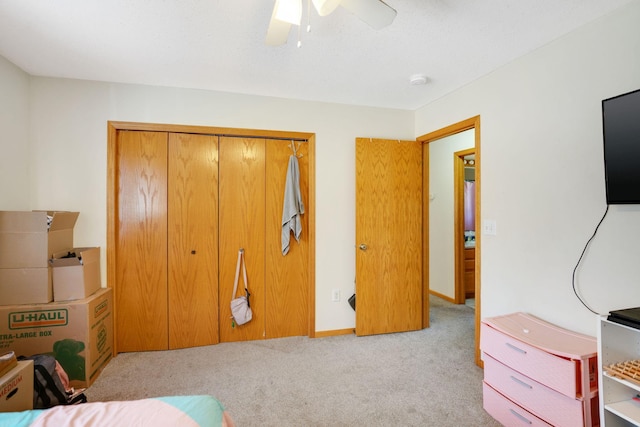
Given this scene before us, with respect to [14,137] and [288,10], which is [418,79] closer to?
[288,10]

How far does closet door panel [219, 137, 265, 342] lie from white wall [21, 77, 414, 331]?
273mm

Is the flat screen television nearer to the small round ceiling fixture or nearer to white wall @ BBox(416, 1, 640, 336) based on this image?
white wall @ BBox(416, 1, 640, 336)

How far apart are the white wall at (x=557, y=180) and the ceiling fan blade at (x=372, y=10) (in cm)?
125

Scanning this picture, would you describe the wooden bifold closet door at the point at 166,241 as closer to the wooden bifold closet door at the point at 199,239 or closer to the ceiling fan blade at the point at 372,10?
the wooden bifold closet door at the point at 199,239

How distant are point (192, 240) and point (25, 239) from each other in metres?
1.10

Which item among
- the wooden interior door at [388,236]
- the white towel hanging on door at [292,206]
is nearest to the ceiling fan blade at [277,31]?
the white towel hanging on door at [292,206]

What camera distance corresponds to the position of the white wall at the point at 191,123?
8.03ft

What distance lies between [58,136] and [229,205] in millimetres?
1463

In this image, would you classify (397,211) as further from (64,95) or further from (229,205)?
(64,95)

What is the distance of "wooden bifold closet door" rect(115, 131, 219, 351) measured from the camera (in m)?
2.61

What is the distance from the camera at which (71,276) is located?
7.09 feet

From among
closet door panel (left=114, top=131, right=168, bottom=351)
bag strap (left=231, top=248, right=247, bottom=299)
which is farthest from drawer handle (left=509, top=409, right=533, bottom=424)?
closet door panel (left=114, top=131, right=168, bottom=351)

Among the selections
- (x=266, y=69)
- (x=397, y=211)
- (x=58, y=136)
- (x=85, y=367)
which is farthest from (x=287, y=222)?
(x=58, y=136)

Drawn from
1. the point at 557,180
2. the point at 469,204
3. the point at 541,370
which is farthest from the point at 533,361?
the point at 469,204
